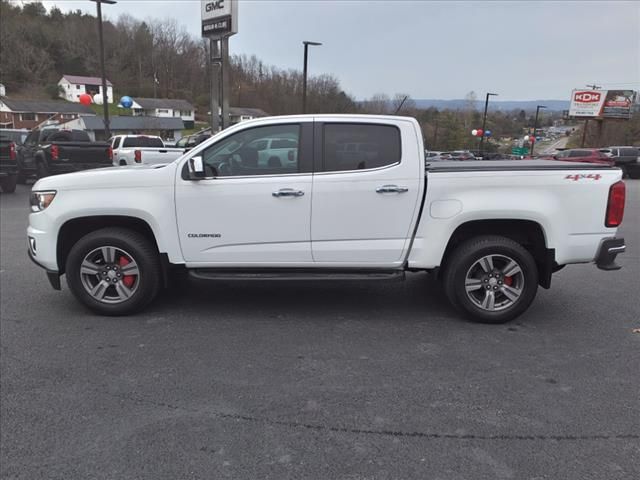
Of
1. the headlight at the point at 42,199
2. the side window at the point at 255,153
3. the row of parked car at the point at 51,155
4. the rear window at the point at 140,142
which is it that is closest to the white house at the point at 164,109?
the rear window at the point at 140,142

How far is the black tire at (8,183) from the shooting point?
14.7m

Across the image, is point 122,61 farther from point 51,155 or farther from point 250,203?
point 250,203

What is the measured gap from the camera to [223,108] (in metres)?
18.6

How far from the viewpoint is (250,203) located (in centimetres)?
464

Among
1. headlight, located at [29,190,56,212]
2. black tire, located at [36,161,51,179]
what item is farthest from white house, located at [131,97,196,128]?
headlight, located at [29,190,56,212]

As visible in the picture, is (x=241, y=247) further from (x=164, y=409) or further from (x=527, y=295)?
(x=527, y=295)

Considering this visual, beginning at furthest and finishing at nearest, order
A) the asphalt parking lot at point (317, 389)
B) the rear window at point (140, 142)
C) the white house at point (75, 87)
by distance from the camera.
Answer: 1. the white house at point (75, 87)
2. the rear window at point (140, 142)
3. the asphalt parking lot at point (317, 389)

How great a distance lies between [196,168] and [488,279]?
2.79m

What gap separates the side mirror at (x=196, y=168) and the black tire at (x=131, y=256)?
0.83 m

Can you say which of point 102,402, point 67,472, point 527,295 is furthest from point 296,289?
point 67,472

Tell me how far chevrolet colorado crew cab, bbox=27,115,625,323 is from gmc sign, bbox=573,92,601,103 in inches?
2246

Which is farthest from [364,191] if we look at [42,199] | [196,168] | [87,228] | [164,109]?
[164,109]

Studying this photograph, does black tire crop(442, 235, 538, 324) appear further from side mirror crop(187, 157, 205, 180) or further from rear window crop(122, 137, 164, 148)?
rear window crop(122, 137, 164, 148)

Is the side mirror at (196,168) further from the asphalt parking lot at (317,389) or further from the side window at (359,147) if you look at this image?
the asphalt parking lot at (317,389)
